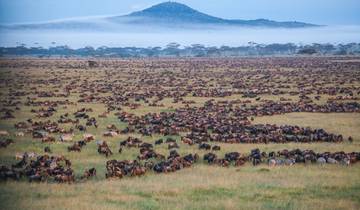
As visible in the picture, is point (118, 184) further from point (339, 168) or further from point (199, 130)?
point (199, 130)

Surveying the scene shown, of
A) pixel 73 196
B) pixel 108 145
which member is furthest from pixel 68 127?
pixel 73 196

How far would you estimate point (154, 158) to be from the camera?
1769 centimetres

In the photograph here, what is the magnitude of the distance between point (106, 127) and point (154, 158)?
7.17 m

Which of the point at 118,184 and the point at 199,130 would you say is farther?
the point at 199,130

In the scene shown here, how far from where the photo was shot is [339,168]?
53.4 ft

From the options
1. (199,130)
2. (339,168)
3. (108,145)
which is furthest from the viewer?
(199,130)

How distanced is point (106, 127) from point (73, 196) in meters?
11.3

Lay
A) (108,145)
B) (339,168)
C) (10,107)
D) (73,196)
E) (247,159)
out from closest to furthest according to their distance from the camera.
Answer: (73,196), (339,168), (247,159), (108,145), (10,107)

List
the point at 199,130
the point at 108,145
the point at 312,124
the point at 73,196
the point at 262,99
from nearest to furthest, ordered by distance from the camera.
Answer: the point at 73,196, the point at 108,145, the point at 199,130, the point at 312,124, the point at 262,99

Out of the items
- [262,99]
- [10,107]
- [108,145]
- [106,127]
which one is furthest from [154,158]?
[262,99]

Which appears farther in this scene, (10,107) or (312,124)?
(10,107)

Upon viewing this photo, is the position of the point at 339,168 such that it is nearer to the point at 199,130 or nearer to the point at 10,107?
the point at 199,130

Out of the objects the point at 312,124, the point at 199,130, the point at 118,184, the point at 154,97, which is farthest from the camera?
the point at 154,97

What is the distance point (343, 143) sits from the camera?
2034 centimetres
